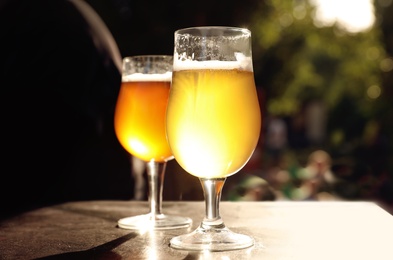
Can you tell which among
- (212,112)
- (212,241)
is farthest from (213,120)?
(212,241)

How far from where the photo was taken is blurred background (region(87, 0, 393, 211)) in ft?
19.8

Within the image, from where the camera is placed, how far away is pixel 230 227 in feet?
5.76

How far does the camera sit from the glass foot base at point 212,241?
1440mm

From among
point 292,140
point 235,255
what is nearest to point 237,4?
point 235,255

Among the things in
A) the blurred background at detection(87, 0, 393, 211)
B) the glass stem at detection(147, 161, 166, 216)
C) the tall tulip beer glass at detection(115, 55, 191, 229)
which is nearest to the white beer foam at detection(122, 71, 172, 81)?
the tall tulip beer glass at detection(115, 55, 191, 229)

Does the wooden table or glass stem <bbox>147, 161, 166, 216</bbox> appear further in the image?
glass stem <bbox>147, 161, 166, 216</bbox>

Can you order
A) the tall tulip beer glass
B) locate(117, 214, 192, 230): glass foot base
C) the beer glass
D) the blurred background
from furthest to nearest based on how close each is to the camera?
1. the blurred background
2. the tall tulip beer glass
3. locate(117, 214, 192, 230): glass foot base
4. the beer glass

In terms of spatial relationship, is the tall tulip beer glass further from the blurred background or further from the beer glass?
the blurred background

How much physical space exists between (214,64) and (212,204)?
338mm

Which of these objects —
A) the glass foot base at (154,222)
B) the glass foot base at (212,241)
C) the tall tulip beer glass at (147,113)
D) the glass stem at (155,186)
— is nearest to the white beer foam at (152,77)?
the tall tulip beer glass at (147,113)

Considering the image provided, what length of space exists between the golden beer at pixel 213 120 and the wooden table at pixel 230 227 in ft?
0.66

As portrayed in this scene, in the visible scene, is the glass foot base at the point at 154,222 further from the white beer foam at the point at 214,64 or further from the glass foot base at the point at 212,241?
the white beer foam at the point at 214,64

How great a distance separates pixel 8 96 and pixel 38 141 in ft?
0.84

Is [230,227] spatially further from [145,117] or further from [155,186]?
[145,117]
